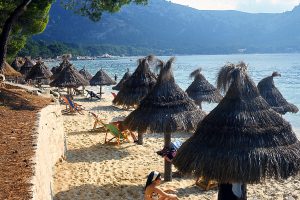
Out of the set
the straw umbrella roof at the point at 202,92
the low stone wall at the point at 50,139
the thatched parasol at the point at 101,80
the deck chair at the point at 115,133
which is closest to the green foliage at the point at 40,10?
the deck chair at the point at 115,133

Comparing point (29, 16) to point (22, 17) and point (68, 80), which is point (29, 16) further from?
point (68, 80)

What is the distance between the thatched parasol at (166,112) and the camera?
27.3ft

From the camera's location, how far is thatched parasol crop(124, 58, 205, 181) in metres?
8.32

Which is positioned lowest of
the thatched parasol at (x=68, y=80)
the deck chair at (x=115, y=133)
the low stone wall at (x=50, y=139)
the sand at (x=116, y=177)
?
the sand at (x=116, y=177)

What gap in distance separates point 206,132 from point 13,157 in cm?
285

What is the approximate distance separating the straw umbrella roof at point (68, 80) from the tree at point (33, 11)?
4.01 meters

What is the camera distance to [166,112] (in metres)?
8.46

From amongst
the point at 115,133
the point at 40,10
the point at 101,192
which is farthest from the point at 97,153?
the point at 40,10

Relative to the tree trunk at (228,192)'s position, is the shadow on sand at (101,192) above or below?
below

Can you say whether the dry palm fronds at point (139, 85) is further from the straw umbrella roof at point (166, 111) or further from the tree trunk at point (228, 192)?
the tree trunk at point (228, 192)

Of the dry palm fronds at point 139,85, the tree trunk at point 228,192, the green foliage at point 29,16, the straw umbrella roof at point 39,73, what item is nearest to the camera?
the tree trunk at point 228,192

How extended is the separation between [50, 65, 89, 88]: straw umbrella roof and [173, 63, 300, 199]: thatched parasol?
1510 centimetres

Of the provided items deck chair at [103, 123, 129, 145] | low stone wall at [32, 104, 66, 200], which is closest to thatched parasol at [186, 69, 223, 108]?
deck chair at [103, 123, 129, 145]

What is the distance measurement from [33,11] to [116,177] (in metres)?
8.52
